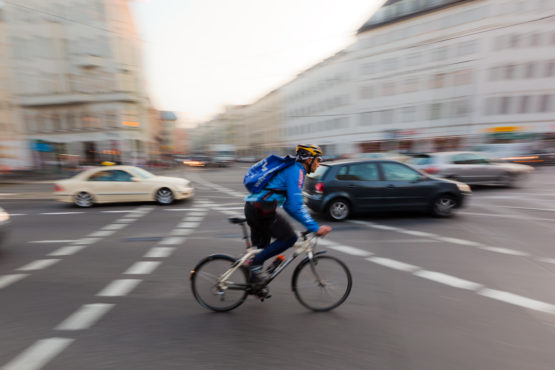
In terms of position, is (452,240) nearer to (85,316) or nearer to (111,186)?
(85,316)

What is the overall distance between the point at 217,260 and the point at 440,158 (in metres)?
11.5

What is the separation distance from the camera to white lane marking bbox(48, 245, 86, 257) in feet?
17.1

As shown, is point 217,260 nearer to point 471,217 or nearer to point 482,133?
point 471,217

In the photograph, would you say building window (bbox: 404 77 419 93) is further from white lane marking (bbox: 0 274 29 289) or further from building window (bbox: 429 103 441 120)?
white lane marking (bbox: 0 274 29 289)

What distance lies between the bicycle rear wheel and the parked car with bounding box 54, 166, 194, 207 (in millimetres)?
7223

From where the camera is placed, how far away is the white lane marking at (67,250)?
206 inches

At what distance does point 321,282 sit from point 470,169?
37.1 ft

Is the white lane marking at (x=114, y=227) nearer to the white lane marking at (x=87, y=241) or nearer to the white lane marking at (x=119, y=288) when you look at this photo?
the white lane marking at (x=87, y=241)

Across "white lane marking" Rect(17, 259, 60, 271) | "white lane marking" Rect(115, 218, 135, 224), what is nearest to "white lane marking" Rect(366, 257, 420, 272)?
"white lane marking" Rect(17, 259, 60, 271)

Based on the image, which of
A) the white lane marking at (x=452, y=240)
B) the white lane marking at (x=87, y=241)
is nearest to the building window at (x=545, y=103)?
the white lane marking at (x=452, y=240)

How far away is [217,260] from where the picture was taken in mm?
3225

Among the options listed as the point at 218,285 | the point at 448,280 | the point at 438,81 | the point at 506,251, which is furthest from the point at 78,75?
the point at 438,81

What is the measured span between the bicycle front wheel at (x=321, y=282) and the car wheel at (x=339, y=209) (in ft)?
13.1

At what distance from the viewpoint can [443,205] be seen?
7.39m
